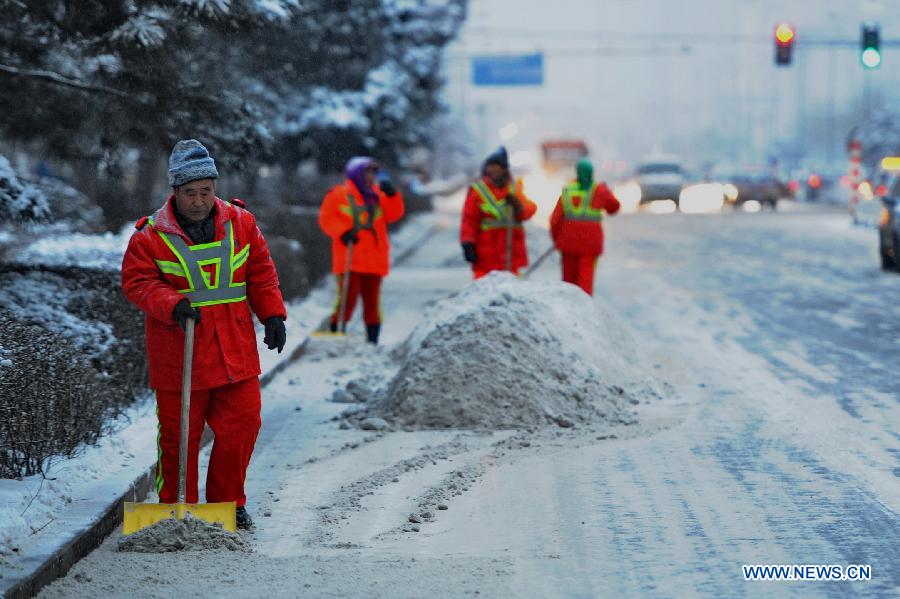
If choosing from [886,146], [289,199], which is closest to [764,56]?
[886,146]

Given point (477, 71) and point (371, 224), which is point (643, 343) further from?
point (477, 71)

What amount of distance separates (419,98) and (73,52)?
821 inches

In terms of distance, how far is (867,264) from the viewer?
2428 cm

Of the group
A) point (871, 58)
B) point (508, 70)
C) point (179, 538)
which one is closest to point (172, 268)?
point (179, 538)

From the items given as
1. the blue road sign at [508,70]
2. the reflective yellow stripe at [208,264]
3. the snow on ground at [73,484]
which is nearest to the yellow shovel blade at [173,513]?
the snow on ground at [73,484]

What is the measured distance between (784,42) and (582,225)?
21.3m

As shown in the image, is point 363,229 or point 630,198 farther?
point 630,198

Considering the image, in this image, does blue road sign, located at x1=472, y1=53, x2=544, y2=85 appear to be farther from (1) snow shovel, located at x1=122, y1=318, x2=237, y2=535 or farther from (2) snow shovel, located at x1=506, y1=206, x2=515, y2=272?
(1) snow shovel, located at x1=122, y1=318, x2=237, y2=535

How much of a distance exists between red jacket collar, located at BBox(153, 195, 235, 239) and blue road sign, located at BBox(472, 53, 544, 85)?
58.6 m

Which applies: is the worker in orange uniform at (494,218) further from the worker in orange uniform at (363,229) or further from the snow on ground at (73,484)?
the snow on ground at (73,484)

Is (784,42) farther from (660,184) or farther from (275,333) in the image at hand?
(275,333)

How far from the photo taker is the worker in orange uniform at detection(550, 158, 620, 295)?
48.7ft

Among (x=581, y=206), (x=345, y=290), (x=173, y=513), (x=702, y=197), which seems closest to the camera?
(x=173, y=513)

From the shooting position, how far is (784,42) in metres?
34.8
